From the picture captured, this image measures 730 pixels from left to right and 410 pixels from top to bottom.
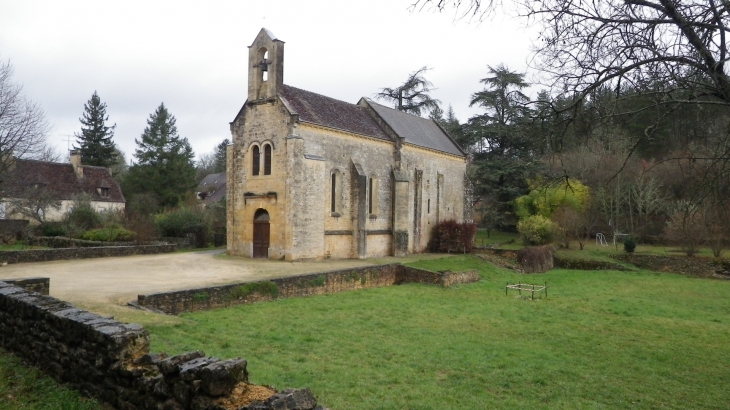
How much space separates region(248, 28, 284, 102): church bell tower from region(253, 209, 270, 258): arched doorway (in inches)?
239

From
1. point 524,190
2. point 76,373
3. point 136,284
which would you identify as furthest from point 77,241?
point 524,190

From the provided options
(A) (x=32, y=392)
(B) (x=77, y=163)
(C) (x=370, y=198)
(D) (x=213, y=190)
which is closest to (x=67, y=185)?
(B) (x=77, y=163)

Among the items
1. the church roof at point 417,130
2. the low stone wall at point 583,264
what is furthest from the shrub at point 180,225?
the low stone wall at point 583,264

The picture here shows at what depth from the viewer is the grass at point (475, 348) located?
7688 millimetres

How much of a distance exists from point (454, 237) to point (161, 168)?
29.5 meters

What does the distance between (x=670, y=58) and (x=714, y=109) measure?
2.95 m

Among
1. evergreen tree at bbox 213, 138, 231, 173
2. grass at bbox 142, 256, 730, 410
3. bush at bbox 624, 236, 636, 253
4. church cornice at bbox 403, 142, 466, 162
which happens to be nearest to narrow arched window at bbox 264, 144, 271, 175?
church cornice at bbox 403, 142, 466, 162

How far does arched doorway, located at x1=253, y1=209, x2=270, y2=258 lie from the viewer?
2567cm

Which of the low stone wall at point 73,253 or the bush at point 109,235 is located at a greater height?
the bush at point 109,235

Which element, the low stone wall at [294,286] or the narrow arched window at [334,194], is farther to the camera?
the narrow arched window at [334,194]

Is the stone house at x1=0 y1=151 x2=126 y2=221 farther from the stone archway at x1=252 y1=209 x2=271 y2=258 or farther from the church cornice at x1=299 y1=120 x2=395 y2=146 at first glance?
the church cornice at x1=299 y1=120 x2=395 y2=146

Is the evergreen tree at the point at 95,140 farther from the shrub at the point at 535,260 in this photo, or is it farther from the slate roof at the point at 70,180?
the shrub at the point at 535,260

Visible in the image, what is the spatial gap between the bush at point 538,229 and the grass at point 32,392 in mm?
30592

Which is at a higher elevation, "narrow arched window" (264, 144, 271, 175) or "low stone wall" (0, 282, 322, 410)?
"narrow arched window" (264, 144, 271, 175)
